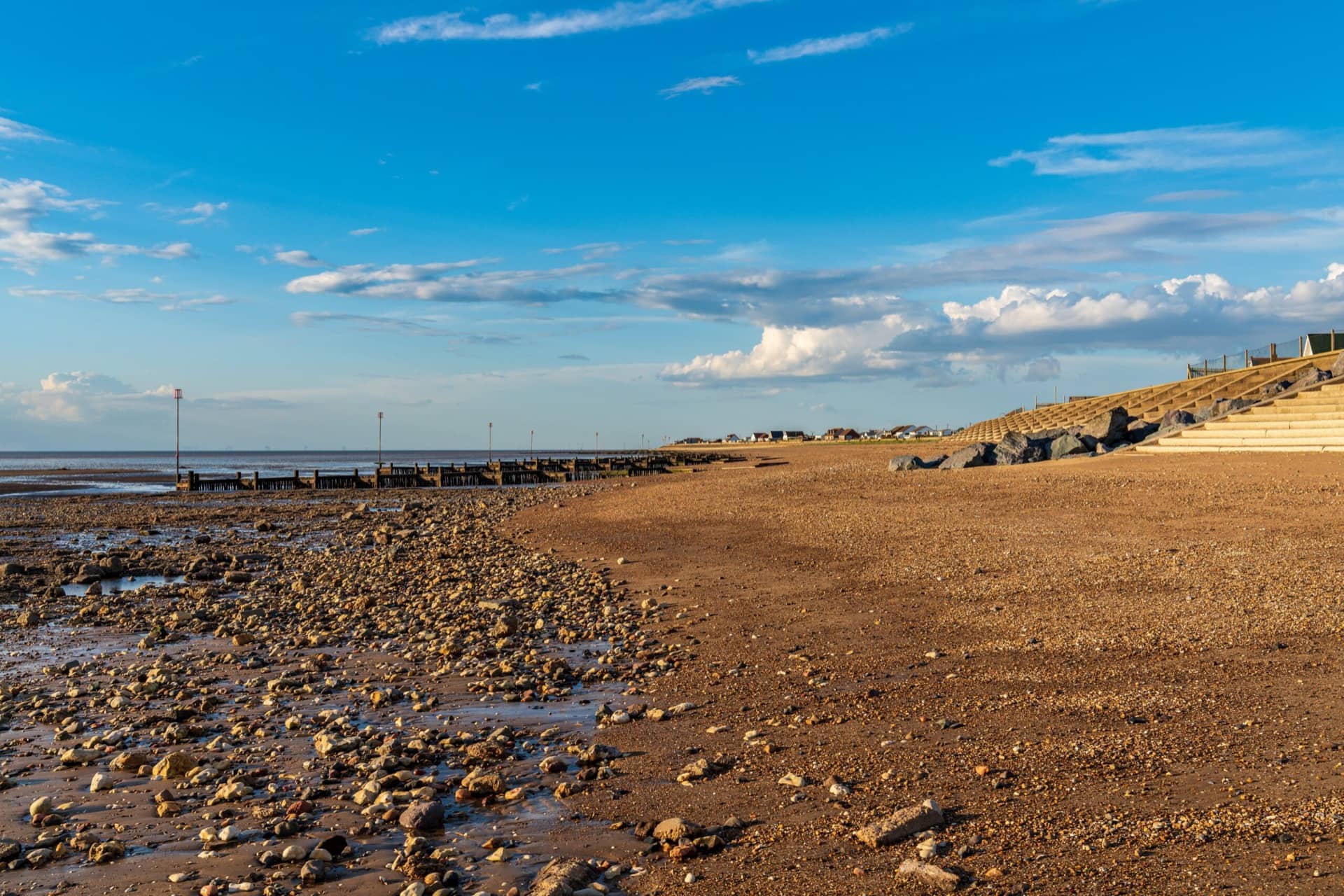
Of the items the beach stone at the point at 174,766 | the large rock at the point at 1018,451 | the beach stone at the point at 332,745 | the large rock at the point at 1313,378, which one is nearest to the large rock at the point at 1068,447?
the large rock at the point at 1018,451

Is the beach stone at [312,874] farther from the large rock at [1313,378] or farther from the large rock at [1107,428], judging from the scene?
the large rock at [1313,378]

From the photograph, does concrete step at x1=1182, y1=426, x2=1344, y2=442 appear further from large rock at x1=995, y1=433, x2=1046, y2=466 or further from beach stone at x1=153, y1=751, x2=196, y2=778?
beach stone at x1=153, y1=751, x2=196, y2=778

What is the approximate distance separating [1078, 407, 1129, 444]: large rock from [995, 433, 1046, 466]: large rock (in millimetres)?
1813

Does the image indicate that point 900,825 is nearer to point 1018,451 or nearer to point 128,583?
point 128,583

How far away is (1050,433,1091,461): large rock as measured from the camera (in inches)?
1091

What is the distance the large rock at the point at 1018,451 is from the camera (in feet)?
90.5

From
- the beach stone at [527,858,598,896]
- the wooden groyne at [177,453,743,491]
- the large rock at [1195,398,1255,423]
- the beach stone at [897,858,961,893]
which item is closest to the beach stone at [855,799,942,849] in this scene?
the beach stone at [897,858,961,893]

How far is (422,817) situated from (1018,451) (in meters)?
25.0

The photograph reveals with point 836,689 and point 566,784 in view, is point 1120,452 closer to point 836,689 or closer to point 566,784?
point 836,689

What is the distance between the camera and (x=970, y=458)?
1088 inches

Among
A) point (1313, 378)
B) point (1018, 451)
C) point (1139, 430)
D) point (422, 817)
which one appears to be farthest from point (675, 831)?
point (1313, 378)

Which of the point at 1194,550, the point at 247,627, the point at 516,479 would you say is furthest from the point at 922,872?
the point at 516,479

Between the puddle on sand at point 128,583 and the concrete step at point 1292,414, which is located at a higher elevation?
the concrete step at point 1292,414

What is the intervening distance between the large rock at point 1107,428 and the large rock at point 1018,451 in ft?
5.95
